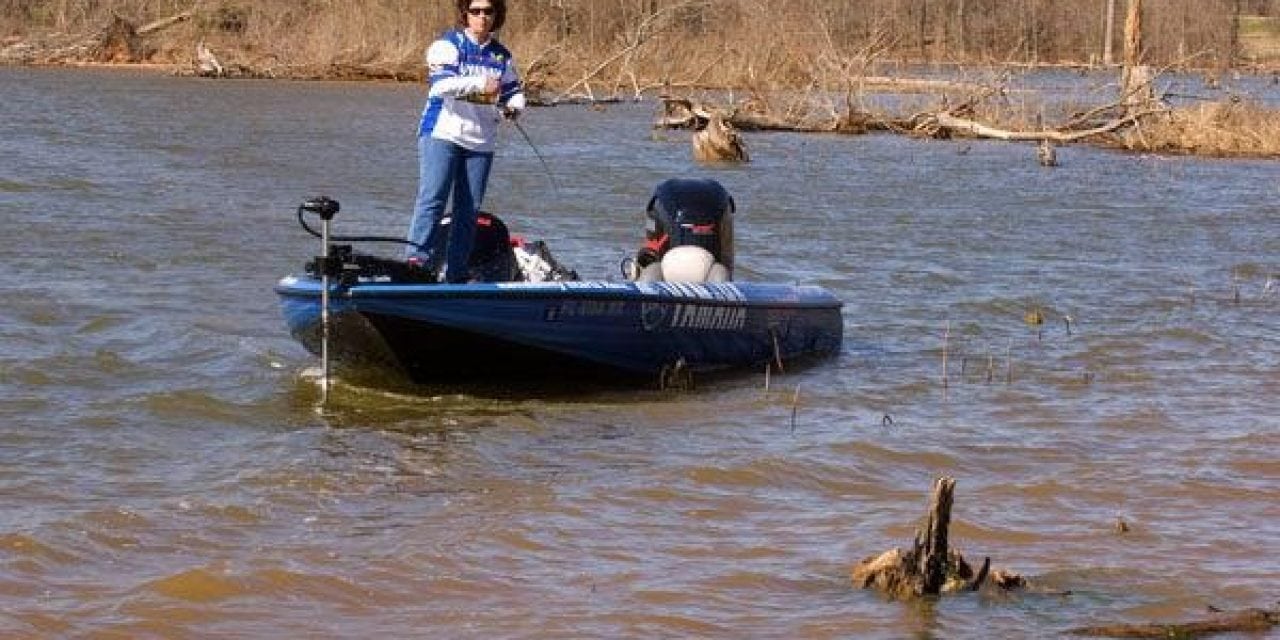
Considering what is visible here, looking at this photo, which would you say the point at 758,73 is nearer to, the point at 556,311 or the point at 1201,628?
the point at 556,311

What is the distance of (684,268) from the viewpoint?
11672 millimetres

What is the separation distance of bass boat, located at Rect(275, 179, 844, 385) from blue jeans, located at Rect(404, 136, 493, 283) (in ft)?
0.56

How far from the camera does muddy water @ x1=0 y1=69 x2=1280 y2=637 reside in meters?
6.85

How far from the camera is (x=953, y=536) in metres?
7.98

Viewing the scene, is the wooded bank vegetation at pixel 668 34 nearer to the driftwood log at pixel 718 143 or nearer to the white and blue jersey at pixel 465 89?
the driftwood log at pixel 718 143

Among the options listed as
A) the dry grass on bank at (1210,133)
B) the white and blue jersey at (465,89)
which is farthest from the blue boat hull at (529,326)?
the dry grass on bank at (1210,133)

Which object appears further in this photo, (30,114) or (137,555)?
(30,114)

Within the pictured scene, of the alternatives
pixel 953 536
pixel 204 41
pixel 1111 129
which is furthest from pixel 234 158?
pixel 204 41

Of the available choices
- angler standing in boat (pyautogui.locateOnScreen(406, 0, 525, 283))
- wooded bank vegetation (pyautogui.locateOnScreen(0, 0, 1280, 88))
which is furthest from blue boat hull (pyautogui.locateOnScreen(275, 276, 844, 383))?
wooded bank vegetation (pyautogui.locateOnScreen(0, 0, 1280, 88))

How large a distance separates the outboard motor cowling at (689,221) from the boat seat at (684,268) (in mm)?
92

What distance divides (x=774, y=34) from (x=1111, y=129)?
35.8ft

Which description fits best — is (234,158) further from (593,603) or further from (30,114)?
(593,603)

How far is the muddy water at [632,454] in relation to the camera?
685 centimetres

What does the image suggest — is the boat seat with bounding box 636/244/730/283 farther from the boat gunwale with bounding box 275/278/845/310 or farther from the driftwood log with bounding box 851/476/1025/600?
the driftwood log with bounding box 851/476/1025/600
